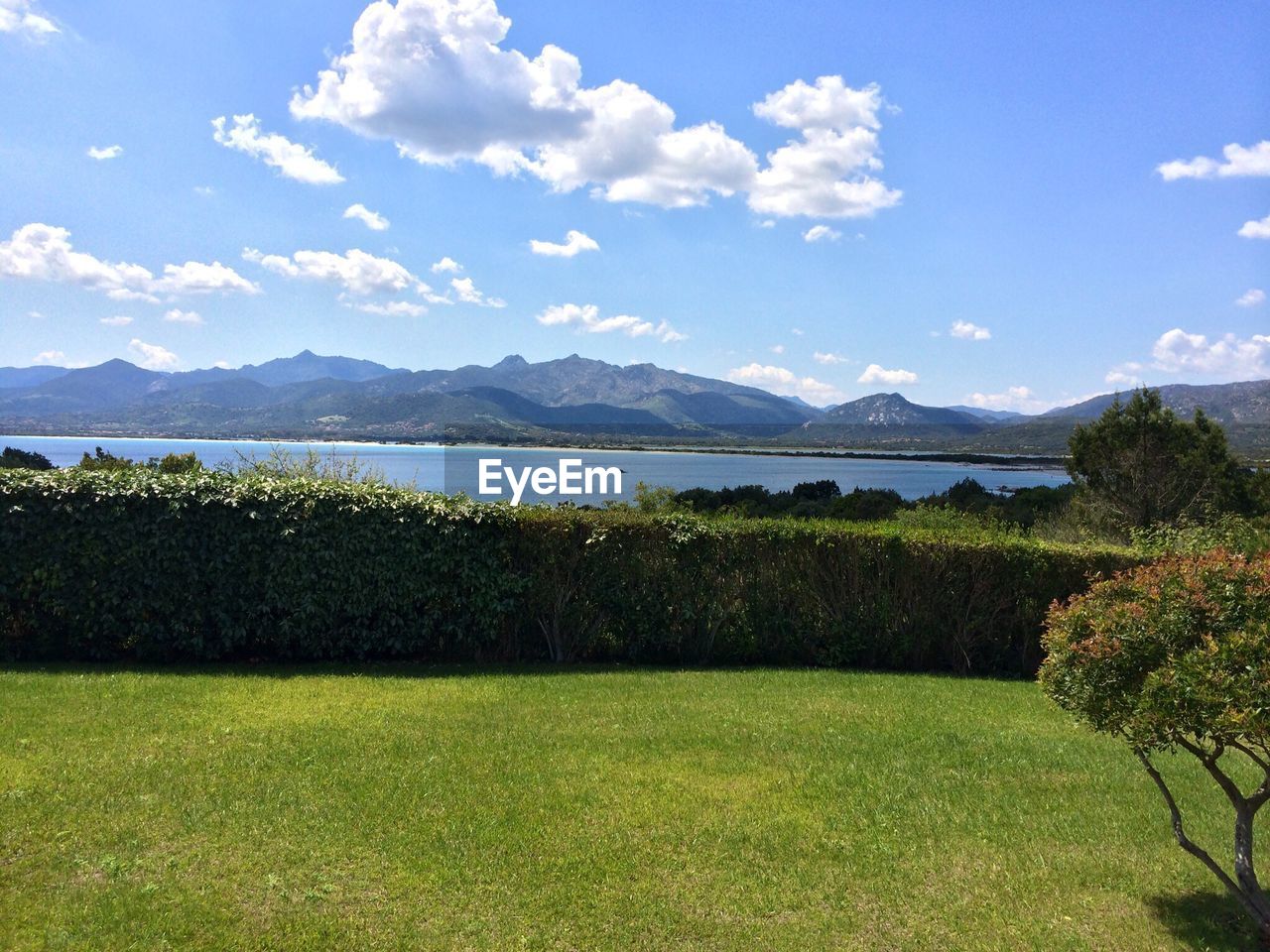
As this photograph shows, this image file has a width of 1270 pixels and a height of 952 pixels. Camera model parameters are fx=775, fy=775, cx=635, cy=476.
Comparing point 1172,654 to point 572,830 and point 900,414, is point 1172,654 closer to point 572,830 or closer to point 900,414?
point 572,830

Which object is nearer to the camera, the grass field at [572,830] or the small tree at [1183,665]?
the small tree at [1183,665]

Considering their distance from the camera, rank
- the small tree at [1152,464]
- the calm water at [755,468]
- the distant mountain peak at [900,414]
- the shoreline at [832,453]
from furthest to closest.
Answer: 1. the distant mountain peak at [900,414]
2. the shoreline at [832,453]
3. the calm water at [755,468]
4. the small tree at [1152,464]

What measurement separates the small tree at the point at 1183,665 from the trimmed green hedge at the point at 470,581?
6972 millimetres

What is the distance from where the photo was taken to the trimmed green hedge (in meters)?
9.84

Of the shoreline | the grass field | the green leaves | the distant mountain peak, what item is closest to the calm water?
the shoreline

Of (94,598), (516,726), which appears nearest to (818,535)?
(516,726)

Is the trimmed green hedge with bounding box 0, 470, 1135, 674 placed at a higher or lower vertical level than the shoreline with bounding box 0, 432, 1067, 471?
lower

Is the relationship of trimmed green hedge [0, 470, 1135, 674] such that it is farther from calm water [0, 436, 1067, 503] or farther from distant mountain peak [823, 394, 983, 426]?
distant mountain peak [823, 394, 983, 426]

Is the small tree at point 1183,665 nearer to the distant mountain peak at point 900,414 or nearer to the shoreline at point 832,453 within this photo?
the shoreline at point 832,453

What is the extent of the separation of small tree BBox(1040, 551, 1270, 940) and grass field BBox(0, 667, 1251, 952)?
3.26 feet

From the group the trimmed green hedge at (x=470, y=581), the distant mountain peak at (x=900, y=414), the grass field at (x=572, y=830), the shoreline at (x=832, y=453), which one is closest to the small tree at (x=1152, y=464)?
the trimmed green hedge at (x=470, y=581)

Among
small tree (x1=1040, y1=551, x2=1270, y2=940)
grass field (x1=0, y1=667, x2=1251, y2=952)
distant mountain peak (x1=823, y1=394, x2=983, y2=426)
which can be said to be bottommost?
grass field (x1=0, y1=667, x2=1251, y2=952)

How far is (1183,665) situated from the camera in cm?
381

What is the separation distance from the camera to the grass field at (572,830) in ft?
13.2
